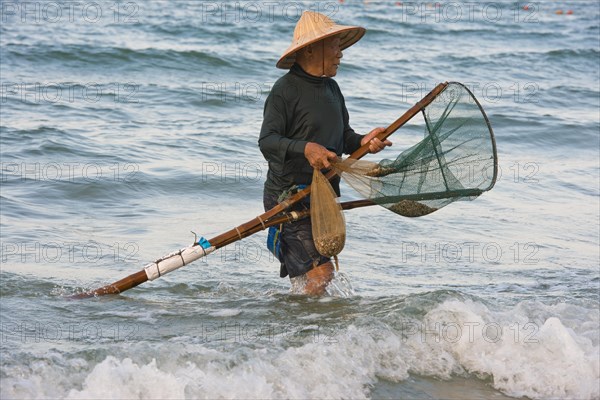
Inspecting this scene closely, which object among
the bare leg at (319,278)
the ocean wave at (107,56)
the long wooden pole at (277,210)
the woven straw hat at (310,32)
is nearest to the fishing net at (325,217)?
the long wooden pole at (277,210)

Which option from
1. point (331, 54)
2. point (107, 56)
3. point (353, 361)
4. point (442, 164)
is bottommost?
point (353, 361)

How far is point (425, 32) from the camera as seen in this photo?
832 inches

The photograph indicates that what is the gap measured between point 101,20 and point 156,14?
1659 mm

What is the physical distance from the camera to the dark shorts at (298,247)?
5.11 meters

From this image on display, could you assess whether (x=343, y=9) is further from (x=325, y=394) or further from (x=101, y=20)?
(x=325, y=394)

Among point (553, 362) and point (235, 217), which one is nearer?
point (553, 362)

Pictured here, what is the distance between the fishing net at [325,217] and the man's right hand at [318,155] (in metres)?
0.10

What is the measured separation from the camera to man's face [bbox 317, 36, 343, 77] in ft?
16.1

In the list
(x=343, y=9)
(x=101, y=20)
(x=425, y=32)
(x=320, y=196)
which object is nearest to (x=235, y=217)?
(x=320, y=196)

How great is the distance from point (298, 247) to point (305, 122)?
685mm

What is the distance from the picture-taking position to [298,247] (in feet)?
16.8

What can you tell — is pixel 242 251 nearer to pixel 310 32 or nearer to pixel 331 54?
pixel 331 54

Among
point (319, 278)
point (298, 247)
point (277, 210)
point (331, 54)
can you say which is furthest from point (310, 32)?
point (319, 278)

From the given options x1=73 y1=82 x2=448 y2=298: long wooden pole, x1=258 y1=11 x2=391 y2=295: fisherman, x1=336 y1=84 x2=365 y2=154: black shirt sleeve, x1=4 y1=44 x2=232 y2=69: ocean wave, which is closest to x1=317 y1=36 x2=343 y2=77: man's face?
x1=258 y1=11 x2=391 y2=295: fisherman
